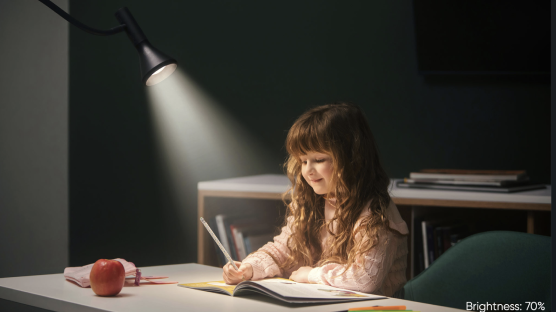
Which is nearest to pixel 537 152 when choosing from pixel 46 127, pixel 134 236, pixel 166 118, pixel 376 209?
pixel 376 209

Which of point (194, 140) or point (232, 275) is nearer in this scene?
point (232, 275)

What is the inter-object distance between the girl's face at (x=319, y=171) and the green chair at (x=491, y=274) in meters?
0.40

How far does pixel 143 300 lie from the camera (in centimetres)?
120

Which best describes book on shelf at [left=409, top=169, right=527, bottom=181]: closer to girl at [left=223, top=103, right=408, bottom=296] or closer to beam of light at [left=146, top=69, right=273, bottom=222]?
girl at [left=223, top=103, right=408, bottom=296]

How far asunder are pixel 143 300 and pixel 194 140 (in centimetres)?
200

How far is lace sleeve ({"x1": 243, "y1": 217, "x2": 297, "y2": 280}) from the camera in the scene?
155cm

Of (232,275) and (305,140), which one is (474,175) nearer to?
(305,140)

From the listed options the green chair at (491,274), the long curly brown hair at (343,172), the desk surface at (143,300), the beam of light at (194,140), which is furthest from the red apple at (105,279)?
the beam of light at (194,140)

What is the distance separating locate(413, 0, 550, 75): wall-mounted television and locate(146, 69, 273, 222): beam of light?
3.30 ft

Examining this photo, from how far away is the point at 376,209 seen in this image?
5.06 ft

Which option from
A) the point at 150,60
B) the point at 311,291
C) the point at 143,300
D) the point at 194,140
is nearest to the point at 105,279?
the point at 143,300

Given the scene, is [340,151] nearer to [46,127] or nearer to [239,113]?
[239,113]

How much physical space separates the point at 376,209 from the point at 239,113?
1.61 meters

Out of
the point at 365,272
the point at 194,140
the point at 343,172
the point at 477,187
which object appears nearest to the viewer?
the point at 365,272
